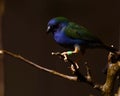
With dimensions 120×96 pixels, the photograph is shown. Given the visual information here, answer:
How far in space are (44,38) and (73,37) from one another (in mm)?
780

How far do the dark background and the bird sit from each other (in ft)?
2.18

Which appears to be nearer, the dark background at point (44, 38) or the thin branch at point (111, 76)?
the thin branch at point (111, 76)

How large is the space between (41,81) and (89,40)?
83cm

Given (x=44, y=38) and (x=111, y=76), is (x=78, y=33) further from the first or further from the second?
(x=44, y=38)

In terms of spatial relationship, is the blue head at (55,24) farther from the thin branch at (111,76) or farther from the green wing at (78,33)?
the thin branch at (111,76)

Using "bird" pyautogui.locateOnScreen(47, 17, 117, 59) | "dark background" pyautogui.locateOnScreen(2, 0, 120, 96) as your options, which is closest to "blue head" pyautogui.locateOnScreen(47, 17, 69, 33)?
"bird" pyautogui.locateOnScreen(47, 17, 117, 59)

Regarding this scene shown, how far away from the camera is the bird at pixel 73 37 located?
981mm

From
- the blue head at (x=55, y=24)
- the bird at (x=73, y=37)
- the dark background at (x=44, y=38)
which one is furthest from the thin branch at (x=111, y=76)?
the dark background at (x=44, y=38)

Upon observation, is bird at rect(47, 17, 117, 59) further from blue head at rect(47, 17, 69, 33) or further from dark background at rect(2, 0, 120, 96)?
dark background at rect(2, 0, 120, 96)

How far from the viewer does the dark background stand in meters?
1.67

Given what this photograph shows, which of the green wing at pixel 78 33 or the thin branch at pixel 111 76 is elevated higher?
the green wing at pixel 78 33

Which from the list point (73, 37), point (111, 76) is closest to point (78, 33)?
point (73, 37)

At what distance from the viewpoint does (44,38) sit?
1.76m

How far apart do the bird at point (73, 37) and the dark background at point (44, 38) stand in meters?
0.66
